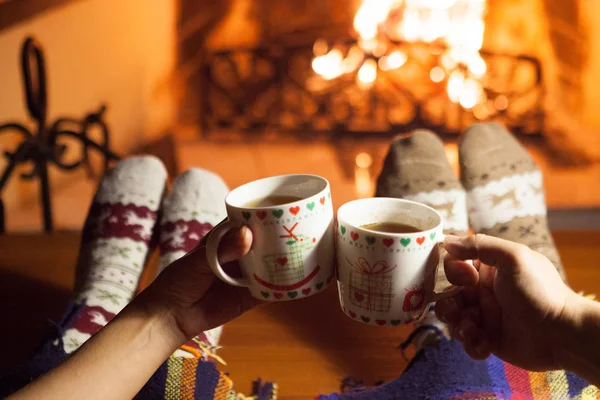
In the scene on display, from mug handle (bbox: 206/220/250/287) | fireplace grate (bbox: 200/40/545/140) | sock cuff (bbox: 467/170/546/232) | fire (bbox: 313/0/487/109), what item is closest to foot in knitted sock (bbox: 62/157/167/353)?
mug handle (bbox: 206/220/250/287)

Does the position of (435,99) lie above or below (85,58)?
below

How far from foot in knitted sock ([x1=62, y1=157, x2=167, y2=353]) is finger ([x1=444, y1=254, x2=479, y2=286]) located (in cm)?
52

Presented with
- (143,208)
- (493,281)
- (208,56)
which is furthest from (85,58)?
(493,281)

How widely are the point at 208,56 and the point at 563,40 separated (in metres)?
1.21

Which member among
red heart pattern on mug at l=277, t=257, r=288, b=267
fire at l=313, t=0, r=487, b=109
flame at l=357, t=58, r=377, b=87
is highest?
fire at l=313, t=0, r=487, b=109

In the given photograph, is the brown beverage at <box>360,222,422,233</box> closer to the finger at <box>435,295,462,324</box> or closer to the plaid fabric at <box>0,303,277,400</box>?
the finger at <box>435,295,462,324</box>

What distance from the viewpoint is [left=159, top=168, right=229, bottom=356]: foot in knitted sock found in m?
1.00

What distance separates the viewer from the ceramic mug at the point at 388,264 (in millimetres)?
546

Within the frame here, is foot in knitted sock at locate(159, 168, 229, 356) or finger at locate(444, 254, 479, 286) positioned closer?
finger at locate(444, 254, 479, 286)

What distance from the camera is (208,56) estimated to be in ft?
6.34

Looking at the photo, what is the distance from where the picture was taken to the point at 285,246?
0.56 m

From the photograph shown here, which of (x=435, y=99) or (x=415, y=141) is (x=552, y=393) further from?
(x=435, y=99)

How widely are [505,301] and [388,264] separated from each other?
127 millimetres

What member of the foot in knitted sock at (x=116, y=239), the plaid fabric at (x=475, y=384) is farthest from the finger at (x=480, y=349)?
the foot in knitted sock at (x=116, y=239)
